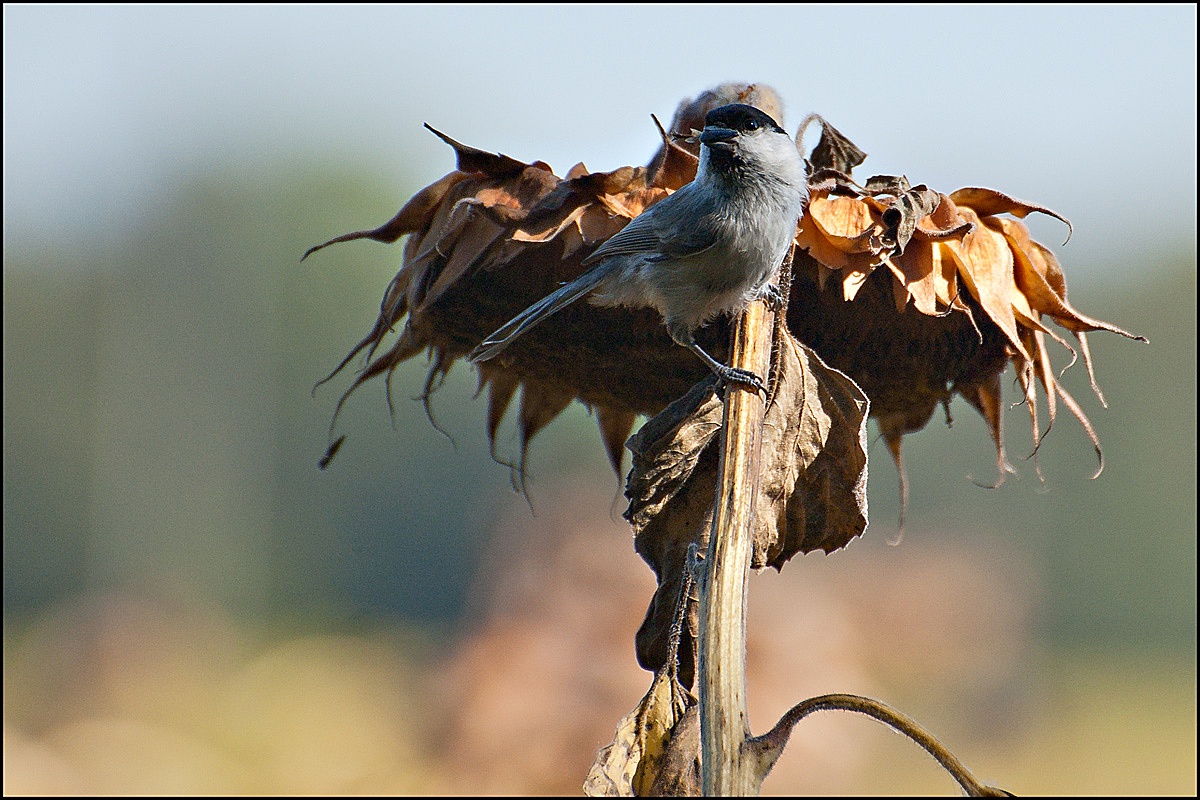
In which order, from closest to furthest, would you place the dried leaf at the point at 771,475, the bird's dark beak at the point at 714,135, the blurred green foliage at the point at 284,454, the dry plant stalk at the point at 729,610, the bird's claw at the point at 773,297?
1. the dry plant stalk at the point at 729,610
2. the dried leaf at the point at 771,475
3. the bird's claw at the point at 773,297
4. the bird's dark beak at the point at 714,135
5. the blurred green foliage at the point at 284,454

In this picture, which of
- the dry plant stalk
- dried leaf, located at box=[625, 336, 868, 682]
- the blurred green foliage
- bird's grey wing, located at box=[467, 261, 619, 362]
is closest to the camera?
the dry plant stalk

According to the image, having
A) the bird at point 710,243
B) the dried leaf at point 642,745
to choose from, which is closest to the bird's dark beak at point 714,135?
the bird at point 710,243

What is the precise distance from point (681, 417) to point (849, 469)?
26 cm

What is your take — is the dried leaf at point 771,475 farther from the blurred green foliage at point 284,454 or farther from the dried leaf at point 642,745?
the blurred green foliage at point 284,454

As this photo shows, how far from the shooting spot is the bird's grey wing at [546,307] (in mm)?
1736

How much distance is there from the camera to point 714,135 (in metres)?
1.86

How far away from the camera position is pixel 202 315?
14.8 meters

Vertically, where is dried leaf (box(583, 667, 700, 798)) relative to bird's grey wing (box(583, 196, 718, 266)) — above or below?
below

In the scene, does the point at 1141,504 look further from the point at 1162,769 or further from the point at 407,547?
the point at 407,547

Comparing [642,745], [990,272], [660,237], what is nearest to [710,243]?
[660,237]

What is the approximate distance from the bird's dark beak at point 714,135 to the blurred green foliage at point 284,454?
920cm

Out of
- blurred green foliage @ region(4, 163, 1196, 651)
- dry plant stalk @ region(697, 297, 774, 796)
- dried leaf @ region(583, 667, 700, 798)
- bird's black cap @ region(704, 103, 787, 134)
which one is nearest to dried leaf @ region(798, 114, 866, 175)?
bird's black cap @ region(704, 103, 787, 134)

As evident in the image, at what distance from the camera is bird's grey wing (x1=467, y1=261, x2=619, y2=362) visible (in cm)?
174

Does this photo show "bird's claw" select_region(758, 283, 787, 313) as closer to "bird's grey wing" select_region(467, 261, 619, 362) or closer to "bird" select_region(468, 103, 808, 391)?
"bird" select_region(468, 103, 808, 391)
